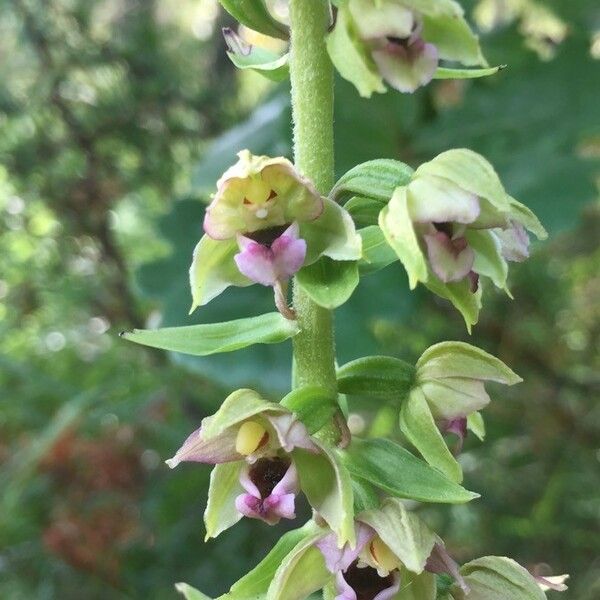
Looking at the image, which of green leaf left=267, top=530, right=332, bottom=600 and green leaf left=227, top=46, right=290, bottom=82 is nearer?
green leaf left=267, top=530, right=332, bottom=600

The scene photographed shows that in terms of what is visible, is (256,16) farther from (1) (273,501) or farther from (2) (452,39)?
(1) (273,501)

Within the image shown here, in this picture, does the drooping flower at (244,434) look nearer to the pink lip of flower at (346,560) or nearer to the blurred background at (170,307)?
the pink lip of flower at (346,560)

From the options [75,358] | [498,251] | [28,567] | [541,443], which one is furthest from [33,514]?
[498,251]

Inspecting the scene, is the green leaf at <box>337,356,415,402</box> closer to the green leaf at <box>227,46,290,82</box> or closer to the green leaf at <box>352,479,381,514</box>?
the green leaf at <box>352,479,381,514</box>

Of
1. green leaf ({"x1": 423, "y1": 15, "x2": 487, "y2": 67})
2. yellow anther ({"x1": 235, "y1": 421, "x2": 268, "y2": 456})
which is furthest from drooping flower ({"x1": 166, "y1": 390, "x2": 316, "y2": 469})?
green leaf ({"x1": 423, "y1": 15, "x2": 487, "y2": 67})

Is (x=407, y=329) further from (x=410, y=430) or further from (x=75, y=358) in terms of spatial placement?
(x=410, y=430)

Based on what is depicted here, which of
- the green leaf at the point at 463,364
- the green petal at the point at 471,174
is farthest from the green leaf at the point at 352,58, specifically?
the green leaf at the point at 463,364
